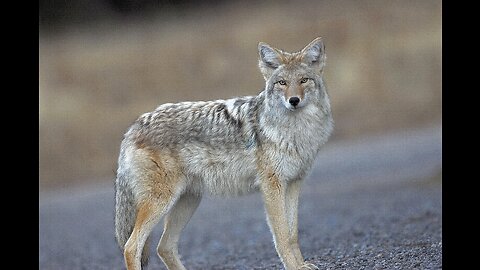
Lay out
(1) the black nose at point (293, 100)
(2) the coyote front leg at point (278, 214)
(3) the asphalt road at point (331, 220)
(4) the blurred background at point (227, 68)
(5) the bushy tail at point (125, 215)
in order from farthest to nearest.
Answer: (4) the blurred background at point (227, 68), (3) the asphalt road at point (331, 220), (5) the bushy tail at point (125, 215), (2) the coyote front leg at point (278, 214), (1) the black nose at point (293, 100)

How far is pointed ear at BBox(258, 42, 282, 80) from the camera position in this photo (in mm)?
8102

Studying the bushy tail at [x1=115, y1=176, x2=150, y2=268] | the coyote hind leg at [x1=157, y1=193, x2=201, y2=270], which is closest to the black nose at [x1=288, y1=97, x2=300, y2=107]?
the coyote hind leg at [x1=157, y1=193, x2=201, y2=270]

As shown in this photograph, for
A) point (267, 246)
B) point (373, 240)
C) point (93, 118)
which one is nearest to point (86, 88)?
point (93, 118)

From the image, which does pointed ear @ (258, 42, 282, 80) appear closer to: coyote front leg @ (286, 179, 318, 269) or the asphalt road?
coyote front leg @ (286, 179, 318, 269)

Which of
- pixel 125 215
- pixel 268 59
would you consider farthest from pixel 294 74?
pixel 125 215

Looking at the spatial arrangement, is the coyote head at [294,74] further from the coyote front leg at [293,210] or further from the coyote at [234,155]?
the coyote front leg at [293,210]

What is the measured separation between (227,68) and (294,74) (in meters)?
15.3

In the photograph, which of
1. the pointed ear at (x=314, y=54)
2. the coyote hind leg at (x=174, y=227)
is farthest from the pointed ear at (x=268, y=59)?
the coyote hind leg at (x=174, y=227)

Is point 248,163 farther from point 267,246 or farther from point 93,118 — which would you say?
point 93,118

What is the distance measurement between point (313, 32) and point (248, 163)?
1519 centimetres

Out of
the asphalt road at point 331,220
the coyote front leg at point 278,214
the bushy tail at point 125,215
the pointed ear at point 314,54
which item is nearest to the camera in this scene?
the coyote front leg at point 278,214

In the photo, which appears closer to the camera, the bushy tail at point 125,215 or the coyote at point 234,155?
the coyote at point 234,155

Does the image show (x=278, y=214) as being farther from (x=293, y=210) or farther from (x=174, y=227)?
(x=174, y=227)

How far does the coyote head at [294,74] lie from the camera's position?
7887mm
